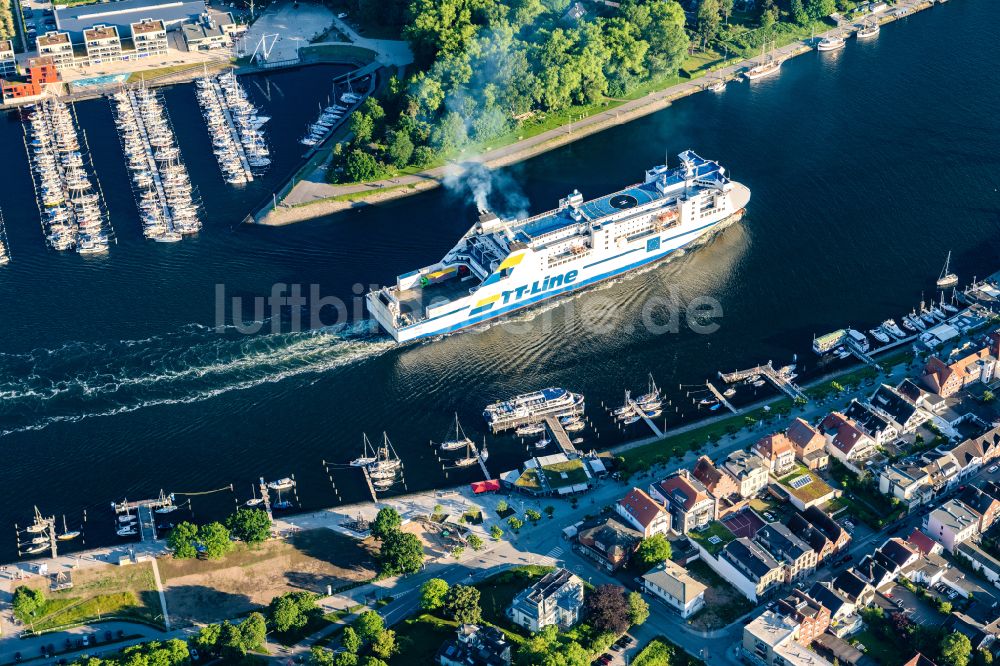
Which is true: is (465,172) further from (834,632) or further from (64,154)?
(834,632)

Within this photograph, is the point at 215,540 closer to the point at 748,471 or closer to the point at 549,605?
the point at 549,605

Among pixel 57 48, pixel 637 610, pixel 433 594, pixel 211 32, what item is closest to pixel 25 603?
pixel 433 594

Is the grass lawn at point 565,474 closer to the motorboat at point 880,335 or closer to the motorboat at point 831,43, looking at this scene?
the motorboat at point 880,335

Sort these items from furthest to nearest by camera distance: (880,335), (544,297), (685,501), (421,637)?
(544,297)
(880,335)
(685,501)
(421,637)

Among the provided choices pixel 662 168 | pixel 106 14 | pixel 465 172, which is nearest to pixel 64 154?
pixel 106 14

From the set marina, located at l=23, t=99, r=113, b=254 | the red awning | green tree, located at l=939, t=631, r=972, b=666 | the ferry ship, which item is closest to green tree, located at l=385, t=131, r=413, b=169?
the ferry ship

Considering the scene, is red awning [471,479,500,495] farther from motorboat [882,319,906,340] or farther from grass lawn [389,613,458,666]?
motorboat [882,319,906,340]
